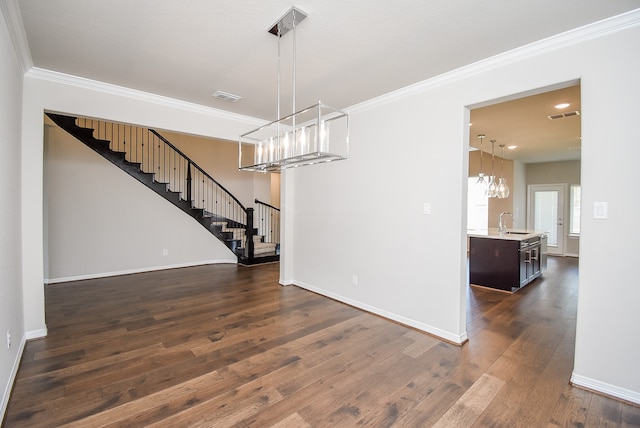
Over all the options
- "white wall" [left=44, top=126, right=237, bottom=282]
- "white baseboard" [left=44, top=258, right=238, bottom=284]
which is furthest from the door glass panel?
"white wall" [left=44, top=126, right=237, bottom=282]

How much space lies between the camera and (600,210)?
7.24ft

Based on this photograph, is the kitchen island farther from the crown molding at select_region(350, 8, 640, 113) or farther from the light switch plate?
the crown molding at select_region(350, 8, 640, 113)

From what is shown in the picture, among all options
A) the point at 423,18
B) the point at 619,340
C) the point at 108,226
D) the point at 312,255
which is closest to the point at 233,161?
the point at 108,226

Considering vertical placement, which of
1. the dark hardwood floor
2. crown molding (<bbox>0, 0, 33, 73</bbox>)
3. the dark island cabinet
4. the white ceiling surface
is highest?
the white ceiling surface

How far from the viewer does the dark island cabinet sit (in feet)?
15.8

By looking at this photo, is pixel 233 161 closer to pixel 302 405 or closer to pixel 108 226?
pixel 108 226

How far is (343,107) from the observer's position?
13.6 feet

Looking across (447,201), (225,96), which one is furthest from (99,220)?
(447,201)

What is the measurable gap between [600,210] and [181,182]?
22.1 ft

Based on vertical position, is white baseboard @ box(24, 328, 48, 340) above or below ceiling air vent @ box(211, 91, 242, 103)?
below

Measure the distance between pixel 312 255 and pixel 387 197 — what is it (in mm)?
1708

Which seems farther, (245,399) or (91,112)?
(91,112)

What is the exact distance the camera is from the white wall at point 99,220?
5.14m

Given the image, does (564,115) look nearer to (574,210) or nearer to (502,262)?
(502,262)
